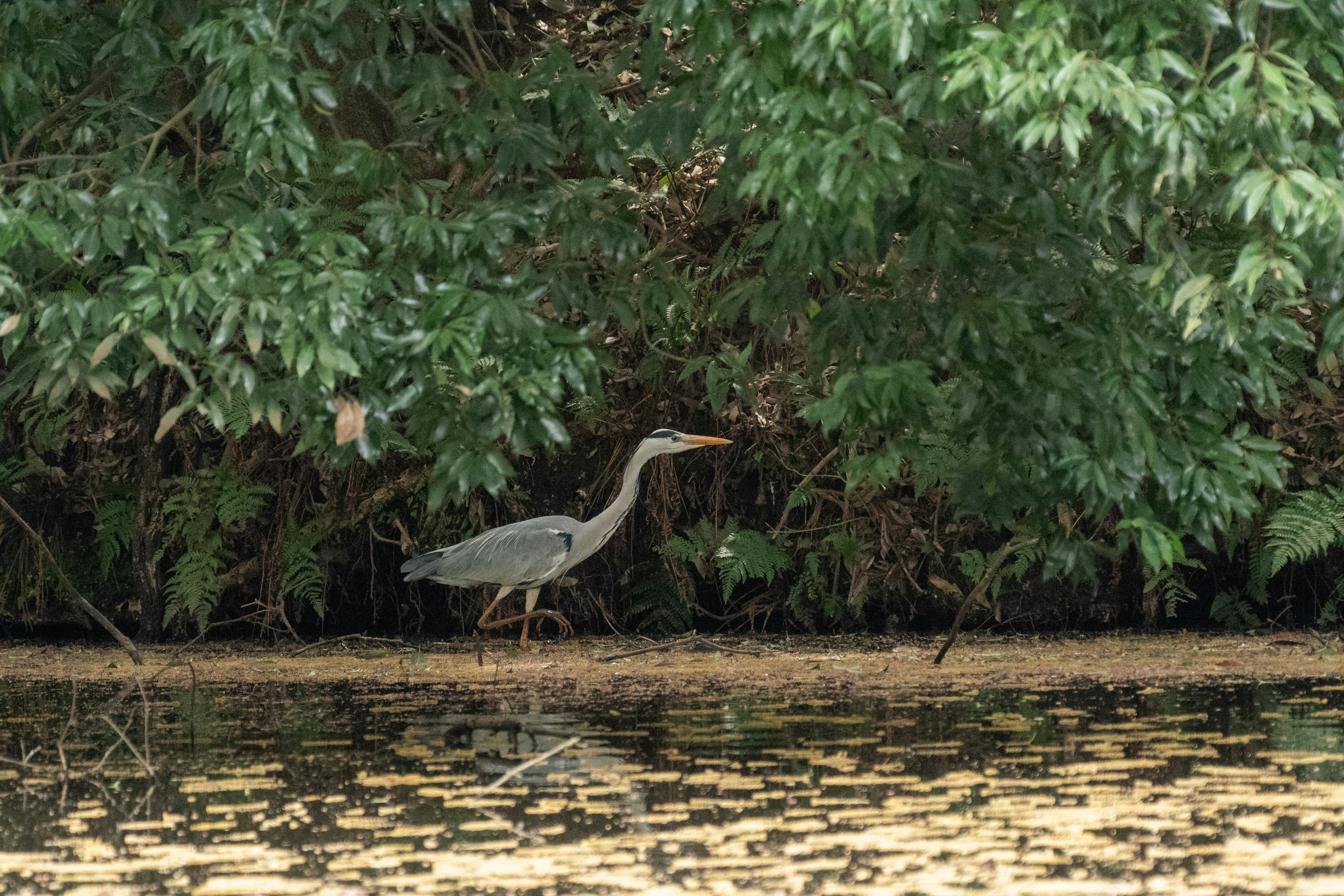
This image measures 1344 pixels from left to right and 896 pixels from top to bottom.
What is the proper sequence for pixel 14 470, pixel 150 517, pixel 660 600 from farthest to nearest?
pixel 14 470
pixel 150 517
pixel 660 600

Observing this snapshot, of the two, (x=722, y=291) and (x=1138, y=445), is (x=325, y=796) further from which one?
(x=722, y=291)

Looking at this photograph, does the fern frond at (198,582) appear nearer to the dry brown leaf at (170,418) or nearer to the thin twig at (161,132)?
the thin twig at (161,132)

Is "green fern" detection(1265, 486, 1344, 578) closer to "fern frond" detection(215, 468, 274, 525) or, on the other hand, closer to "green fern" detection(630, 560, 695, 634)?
"green fern" detection(630, 560, 695, 634)

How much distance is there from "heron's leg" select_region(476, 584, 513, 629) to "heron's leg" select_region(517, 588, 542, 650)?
9 centimetres

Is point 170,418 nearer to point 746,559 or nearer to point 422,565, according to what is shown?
point 422,565

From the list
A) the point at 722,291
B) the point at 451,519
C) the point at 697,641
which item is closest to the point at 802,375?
the point at 722,291

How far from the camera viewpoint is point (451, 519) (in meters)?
8.68

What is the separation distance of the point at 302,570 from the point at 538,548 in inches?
50.6

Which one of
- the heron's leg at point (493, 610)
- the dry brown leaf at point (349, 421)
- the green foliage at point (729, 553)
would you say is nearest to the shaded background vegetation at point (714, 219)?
the dry brown leaf at point (349, 421)

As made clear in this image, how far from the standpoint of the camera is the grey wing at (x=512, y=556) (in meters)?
7.80

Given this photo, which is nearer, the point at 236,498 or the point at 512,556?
the point at 512,556

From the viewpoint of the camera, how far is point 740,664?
7.03 metres

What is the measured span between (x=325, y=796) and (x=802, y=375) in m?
4.36

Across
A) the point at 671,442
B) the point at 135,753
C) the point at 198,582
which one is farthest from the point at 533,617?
the point at 135,753
